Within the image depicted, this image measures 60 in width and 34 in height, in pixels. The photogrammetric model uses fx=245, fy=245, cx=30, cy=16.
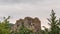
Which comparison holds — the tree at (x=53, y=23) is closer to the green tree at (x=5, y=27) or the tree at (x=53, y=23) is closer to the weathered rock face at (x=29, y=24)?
the green tree at (x=5, y=27)

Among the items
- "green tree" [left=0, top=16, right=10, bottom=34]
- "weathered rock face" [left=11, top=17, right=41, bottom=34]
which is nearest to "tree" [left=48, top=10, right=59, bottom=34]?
"green tree" [left=0, top=16, right=10, bottom=34]

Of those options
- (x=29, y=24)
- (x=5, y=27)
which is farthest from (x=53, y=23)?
(x=29, y=24)

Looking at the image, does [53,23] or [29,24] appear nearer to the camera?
[53,23]

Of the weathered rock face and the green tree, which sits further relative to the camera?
the weathered rock face

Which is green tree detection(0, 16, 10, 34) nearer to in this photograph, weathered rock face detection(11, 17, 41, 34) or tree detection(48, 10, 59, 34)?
tree detection(48, 10, 59, 34)

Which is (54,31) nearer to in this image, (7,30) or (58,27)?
(58,27)

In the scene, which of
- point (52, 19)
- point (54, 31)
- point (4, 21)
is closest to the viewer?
point (54, 31)

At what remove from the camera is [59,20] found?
23.1 meters

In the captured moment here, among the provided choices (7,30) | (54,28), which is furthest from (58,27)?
(7,30)

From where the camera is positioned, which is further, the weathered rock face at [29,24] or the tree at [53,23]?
the weathered rock face at [29,24]

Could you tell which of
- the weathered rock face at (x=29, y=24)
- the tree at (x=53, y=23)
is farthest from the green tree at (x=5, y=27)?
the weathered rock face at (x=29, y=24)

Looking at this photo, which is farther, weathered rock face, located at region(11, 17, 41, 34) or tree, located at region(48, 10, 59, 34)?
weathered rock face, located at region(11, 17, 41, 34)

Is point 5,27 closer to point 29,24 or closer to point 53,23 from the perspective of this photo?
point 53,23

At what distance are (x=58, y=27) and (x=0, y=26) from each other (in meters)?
5.67
